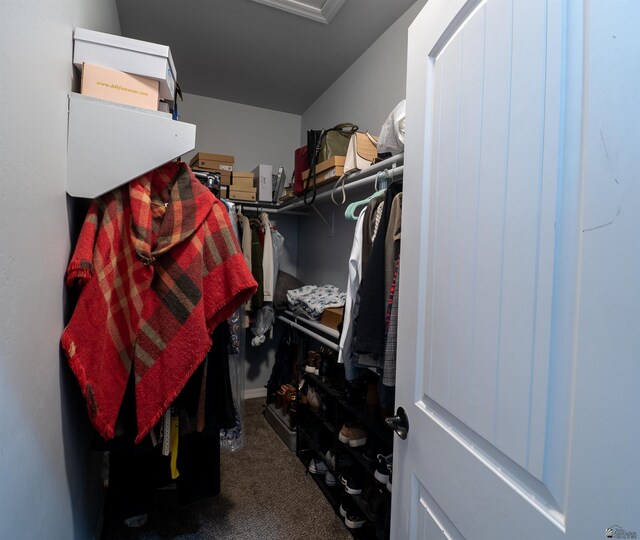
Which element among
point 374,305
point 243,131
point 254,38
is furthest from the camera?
point 243,131

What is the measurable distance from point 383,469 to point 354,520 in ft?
1.36

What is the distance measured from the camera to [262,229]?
257 centimetres

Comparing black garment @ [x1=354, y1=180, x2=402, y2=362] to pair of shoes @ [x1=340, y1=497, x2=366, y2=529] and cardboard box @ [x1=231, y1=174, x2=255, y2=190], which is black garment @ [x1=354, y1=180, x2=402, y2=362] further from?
cardboard box @ [x1=231, y1=174, x2=255, y2=190]

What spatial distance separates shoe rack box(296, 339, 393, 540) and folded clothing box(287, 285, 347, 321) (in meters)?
0.26

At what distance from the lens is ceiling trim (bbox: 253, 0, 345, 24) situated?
1.74m

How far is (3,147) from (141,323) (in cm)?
57

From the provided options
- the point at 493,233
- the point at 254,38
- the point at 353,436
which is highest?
the point at 254,38

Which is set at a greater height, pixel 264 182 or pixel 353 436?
pixel 264 182

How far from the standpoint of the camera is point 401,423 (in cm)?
81

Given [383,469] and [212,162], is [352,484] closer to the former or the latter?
[383,469]

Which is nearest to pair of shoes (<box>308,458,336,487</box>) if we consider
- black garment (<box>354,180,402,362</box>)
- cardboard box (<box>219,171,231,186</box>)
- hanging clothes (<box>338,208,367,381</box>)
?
hanging clothes (<box>338,208,367,381</box>)

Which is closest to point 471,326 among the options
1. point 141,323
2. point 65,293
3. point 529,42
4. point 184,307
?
point 529,42

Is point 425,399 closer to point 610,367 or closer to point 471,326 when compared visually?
point 471,326

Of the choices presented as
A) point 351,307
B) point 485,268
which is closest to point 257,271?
point 351,307
